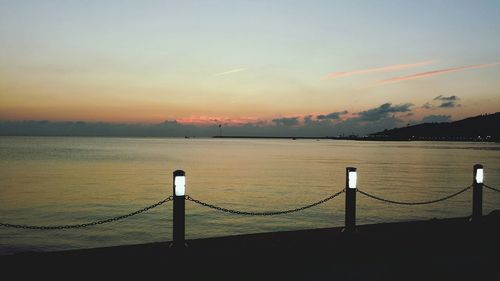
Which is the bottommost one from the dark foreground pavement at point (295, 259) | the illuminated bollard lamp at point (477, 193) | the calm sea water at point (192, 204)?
the calm sea water at point (192, 204)

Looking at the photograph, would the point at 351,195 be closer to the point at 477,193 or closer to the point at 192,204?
the point at 477,193

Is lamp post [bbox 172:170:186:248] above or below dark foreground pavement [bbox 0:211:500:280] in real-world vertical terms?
above

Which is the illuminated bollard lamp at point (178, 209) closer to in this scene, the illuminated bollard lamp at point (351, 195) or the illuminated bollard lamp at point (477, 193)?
the illuminated bollard lamp at point (351, 195)

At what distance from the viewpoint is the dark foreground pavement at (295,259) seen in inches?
265

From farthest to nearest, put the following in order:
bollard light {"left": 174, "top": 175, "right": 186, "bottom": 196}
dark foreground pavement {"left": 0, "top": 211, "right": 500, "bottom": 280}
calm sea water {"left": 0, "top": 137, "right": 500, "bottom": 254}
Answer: calm sea water {"left": 0, "top": 137, "right": 500, "bottom": 254}
bollard light {"left": 174, "top": 175, "right": 186, "bottom": 196}
dark foreground pavement {"left": 0, "top": 211, "right": 500, "bottom": 280}

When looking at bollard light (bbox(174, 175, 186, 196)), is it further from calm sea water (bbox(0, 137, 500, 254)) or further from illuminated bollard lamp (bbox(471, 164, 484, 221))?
calm sea water (bbox(0, 137, 500, 254))

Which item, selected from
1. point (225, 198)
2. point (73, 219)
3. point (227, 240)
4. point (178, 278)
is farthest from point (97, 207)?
point (178, 278)

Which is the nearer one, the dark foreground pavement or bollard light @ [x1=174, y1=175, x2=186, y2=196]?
the dark foreground pavement

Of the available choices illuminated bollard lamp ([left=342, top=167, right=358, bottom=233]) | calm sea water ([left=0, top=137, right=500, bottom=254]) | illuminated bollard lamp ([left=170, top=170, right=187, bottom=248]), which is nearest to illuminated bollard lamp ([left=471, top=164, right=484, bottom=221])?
illuminated bollard lamp ([left=342, top=167, right=358, bottom=233])

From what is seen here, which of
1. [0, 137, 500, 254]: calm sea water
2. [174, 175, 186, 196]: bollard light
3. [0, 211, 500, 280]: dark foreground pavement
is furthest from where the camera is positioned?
[0, 137, 500, 254]: calm sea water

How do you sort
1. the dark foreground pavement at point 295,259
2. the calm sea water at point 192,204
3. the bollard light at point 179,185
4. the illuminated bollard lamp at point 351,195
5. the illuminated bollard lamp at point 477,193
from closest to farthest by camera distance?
the dark foreground pavement at point 295,259 < the bollard light at point 179,185 < the illuminated bollard lamp at point 351,195 < the illuminated bollard lamp at point 477,193 < the calm sea water at point 192,204

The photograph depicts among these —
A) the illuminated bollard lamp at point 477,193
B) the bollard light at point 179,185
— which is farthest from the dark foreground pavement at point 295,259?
the illuminated bollard lamp at point 477,193

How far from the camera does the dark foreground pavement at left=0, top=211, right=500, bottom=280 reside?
22.1 ft

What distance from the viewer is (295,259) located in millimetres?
7535
